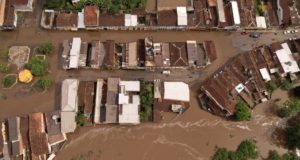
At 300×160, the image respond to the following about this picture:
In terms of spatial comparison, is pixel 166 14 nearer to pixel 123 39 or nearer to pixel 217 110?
pixel 123 39

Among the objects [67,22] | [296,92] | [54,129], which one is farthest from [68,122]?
[296,92]

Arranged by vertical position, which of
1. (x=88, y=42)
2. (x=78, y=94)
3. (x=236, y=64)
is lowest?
(x=78, y=94)

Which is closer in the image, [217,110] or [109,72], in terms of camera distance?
[217,110]

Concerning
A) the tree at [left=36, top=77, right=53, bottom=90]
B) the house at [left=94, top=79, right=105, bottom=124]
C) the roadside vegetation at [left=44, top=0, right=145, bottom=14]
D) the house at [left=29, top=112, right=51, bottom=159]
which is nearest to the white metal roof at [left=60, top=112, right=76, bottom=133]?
the house at [left=29, top=112, right=51, bottom=159]

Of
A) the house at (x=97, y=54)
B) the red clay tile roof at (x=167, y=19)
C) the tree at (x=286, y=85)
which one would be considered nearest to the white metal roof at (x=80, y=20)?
the house at (x=97, y=54)

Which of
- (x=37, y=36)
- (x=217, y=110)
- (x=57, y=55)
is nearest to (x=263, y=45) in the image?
(x=217, y=110)
